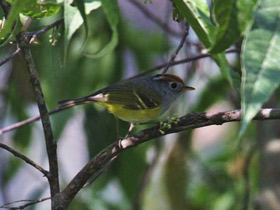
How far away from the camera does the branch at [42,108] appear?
1.83m

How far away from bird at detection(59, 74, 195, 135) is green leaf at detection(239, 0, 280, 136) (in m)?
1.75

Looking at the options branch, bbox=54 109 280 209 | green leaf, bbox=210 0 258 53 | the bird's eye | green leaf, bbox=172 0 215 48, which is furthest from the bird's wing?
green leaf, bbox=210 0 258 53

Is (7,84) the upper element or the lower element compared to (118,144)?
lower

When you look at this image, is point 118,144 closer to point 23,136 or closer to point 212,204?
point 23,136

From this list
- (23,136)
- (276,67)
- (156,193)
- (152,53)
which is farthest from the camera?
(156,193)

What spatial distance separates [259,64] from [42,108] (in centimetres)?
80

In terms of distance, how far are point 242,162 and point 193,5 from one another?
2826 millimetres

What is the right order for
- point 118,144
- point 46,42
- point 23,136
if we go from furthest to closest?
point 23,136 < point 46,42 < point 118,144

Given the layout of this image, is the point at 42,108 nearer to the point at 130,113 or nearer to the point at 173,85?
the point at 130,113

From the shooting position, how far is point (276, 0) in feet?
4.55

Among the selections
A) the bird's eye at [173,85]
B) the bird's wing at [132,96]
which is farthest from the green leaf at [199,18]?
the bird's eye at [173,85]

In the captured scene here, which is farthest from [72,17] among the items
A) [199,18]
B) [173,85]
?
[173,85]

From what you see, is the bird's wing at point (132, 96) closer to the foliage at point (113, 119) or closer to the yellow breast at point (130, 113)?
the yellow breast at point (130, 113)

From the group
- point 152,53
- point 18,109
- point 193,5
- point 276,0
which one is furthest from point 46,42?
point 276,0
